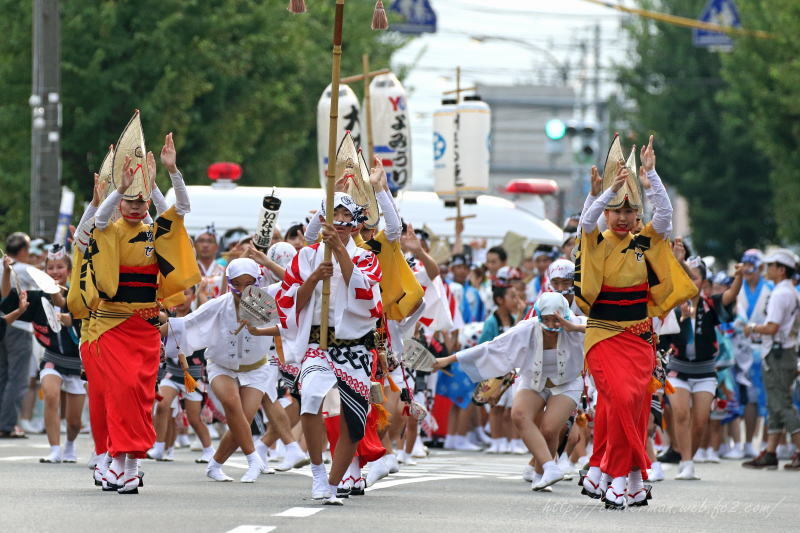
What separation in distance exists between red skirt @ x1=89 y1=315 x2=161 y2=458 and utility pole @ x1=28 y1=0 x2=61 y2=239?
10.0 metres

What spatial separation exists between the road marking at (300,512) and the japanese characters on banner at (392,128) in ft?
38.4

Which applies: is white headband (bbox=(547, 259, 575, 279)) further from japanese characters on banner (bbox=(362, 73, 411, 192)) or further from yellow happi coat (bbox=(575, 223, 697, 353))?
japanese characters on banner (bbox=(362, 73, 411, 192))

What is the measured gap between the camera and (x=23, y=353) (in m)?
19.6

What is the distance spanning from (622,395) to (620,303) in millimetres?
607

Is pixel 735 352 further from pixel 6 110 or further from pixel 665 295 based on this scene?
pixel 6 110

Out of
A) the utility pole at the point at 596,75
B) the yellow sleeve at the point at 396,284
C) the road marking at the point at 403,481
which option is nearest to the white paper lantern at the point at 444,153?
the road marking at the point at 403,481

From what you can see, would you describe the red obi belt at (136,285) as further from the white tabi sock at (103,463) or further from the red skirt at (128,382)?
the white tabi sock at (103,463)

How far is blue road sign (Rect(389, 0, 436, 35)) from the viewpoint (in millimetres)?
31172

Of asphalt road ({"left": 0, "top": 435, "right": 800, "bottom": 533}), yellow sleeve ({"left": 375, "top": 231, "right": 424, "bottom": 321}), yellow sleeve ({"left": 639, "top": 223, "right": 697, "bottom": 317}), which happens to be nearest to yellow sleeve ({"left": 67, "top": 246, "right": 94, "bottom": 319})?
asphalt road ({"left": 0, "top": 435, "right": 800, "bottom": 533})

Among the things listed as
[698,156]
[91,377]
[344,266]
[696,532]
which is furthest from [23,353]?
[698,156]

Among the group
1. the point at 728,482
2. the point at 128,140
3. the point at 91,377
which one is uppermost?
the point at 128,140

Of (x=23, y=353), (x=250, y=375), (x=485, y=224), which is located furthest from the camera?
(x=485, y=224)

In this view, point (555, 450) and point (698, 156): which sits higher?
point (698, 156)

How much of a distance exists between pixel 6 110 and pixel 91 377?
15.8 meters
